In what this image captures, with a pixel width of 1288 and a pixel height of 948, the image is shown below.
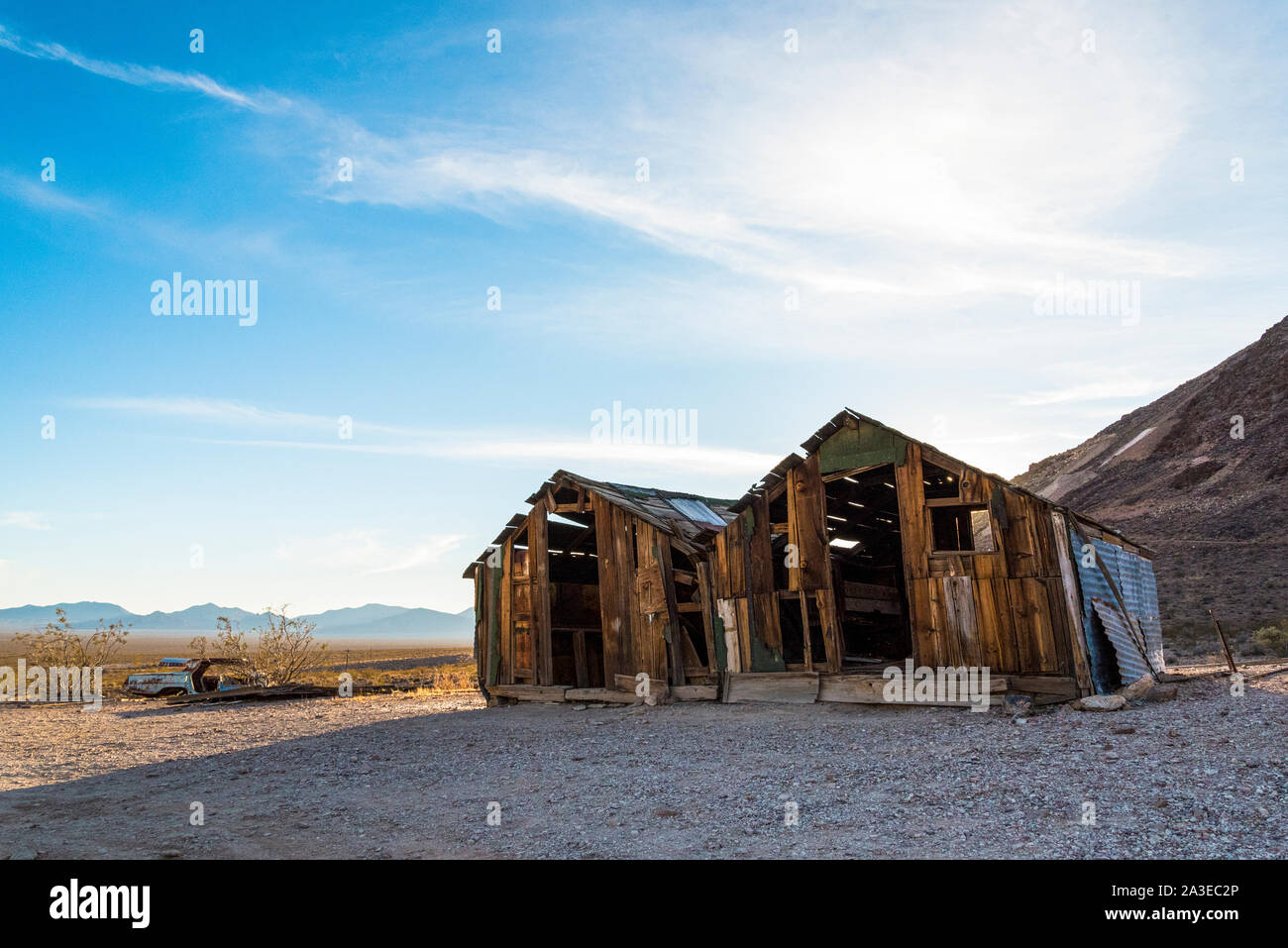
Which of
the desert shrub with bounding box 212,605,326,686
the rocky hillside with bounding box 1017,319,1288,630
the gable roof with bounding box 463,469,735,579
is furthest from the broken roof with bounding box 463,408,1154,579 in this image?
the rocky hillside with bounding box 1017,319,1288,630

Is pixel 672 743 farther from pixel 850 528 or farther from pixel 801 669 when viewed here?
pixel 850 528

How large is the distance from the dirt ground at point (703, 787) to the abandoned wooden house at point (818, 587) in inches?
47.7

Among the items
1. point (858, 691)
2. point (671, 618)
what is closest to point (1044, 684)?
point (858, 691)

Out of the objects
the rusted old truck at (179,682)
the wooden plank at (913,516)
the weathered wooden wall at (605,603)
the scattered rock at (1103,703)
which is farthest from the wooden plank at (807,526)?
the rusted old truck at (179,682)

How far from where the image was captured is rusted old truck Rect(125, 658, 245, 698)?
90.7 feet

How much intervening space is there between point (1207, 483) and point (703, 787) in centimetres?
5156

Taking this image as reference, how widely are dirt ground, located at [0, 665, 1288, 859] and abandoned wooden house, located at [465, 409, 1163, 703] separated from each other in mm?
1211

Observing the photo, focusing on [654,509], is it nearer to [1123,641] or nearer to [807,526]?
[807,526]

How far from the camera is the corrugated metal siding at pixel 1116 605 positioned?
52.0 ft

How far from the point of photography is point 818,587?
17.8 metres

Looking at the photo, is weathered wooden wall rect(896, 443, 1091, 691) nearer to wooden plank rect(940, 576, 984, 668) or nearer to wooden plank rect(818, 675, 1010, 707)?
wooden plank rect(940, 576, 984, 668)

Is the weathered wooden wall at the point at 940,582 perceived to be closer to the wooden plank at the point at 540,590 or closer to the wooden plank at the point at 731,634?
the wooden plank at the point at 731,634

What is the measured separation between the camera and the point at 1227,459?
5269cm
